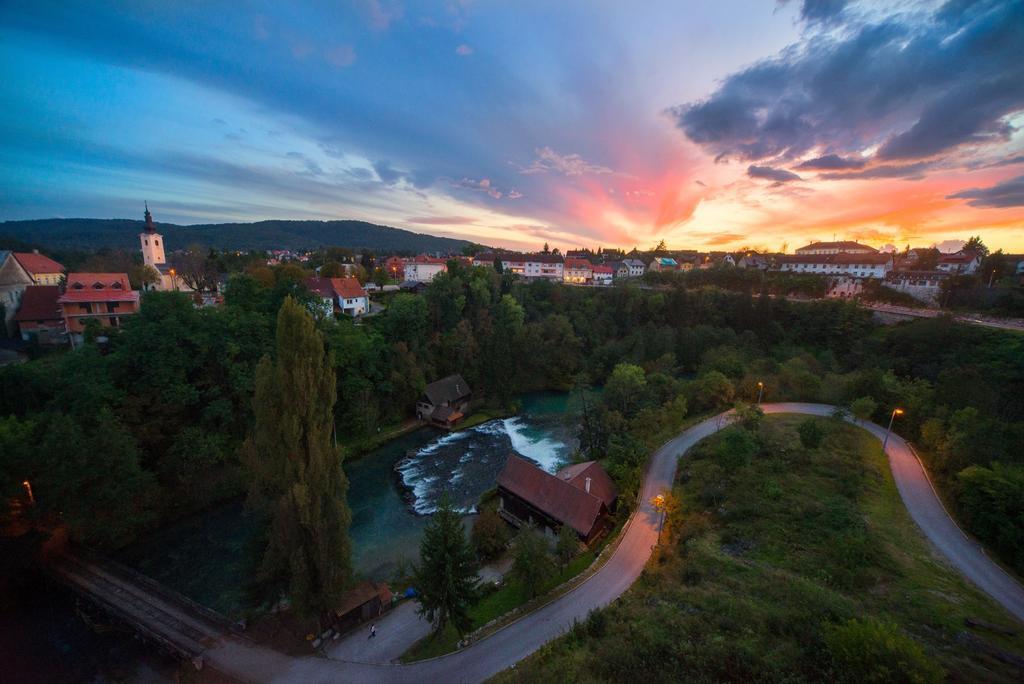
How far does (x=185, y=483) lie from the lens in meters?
20.5

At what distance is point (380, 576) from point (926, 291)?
218 feet

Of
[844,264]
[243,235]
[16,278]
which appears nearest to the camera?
[16,278]

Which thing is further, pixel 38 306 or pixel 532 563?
pixel 38 306

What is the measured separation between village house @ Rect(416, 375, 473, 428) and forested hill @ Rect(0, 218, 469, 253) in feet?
362

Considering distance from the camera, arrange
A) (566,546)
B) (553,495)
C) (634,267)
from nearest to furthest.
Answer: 1. (566,546)
2. (553,495)
3. (634,267)

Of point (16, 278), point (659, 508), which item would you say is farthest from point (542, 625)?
point (16, 278)

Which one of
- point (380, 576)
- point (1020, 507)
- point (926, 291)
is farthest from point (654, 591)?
point (926, 291)

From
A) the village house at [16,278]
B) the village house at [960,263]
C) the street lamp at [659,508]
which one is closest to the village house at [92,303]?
the village house at [16,278]

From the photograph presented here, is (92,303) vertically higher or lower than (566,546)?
higher

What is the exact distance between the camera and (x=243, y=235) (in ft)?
490

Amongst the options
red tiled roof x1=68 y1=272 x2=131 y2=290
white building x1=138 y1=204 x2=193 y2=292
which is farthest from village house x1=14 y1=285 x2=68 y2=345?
white building x1=138 y1=204 x2=193 y2=292

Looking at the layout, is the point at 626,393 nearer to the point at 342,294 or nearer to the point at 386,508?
the point at 386,508

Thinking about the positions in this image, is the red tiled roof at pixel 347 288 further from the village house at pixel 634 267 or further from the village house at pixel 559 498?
the village house at pixel 634 267

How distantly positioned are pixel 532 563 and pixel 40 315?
4110 centimetres
